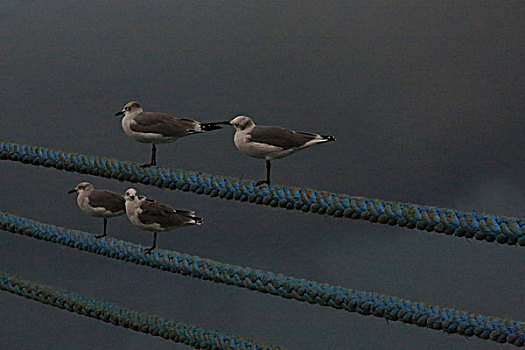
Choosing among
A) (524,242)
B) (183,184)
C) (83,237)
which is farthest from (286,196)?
(83,237)

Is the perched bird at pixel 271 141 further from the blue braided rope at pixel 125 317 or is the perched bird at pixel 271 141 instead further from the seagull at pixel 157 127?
the blue braided rope at pixel 125 317

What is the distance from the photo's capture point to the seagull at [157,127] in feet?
8.20

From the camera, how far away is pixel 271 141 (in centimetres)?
228

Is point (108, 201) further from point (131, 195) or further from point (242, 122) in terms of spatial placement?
point (242, 122)

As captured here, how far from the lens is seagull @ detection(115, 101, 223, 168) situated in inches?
98.4

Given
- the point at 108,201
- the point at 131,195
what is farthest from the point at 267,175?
the point at 108,201

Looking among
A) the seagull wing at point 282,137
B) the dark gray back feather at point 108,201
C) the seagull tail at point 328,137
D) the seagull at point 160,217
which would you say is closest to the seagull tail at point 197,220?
the seagull at point 160,217

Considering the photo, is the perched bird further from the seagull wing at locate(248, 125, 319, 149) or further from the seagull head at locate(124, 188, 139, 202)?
the seagull head at locate(124, 188, 139, 202)

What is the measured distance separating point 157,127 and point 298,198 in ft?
1.95

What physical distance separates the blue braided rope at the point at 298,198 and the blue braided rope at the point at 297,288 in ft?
0.76

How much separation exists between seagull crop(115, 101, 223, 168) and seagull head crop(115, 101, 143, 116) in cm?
1

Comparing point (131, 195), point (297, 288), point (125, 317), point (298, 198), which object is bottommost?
point (125, 317)

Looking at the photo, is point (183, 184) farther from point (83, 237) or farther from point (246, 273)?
point (83, 237)

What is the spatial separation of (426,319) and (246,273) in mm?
600
